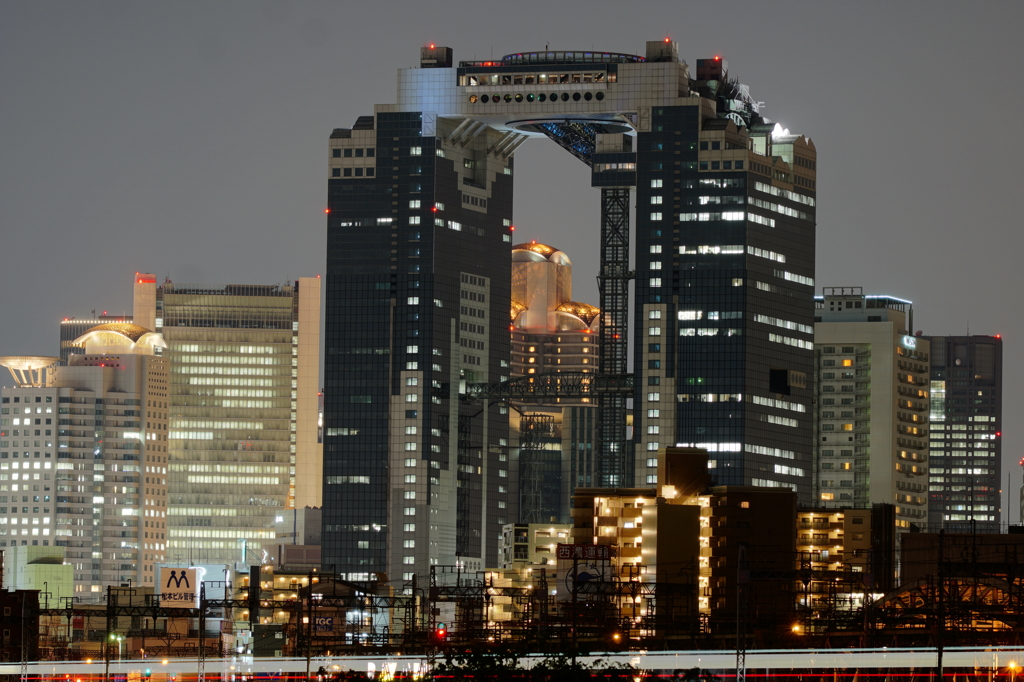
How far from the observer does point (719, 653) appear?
608 ft

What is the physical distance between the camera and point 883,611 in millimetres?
190750

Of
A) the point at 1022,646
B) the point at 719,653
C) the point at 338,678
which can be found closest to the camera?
the point at 338,678

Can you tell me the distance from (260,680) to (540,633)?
81.4ft

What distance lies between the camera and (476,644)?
193125mm

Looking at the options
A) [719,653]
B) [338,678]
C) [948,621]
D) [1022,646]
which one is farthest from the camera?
[948,621]

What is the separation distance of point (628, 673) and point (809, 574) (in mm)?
54810

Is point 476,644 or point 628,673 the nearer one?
point 628,673

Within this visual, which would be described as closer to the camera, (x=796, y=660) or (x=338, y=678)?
(x=338, y=678)

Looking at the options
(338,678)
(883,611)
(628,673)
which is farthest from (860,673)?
(338,678)

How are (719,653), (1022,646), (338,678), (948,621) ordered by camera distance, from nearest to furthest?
(338,678), (1022,646), (719,653), (948,621)

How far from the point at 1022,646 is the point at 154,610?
70.8 m

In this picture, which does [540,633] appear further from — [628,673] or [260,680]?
[628,673]

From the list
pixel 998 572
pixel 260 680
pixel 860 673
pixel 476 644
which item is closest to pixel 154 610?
pixel 260 680

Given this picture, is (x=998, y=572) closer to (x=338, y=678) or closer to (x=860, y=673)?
(x=860, y=673)
